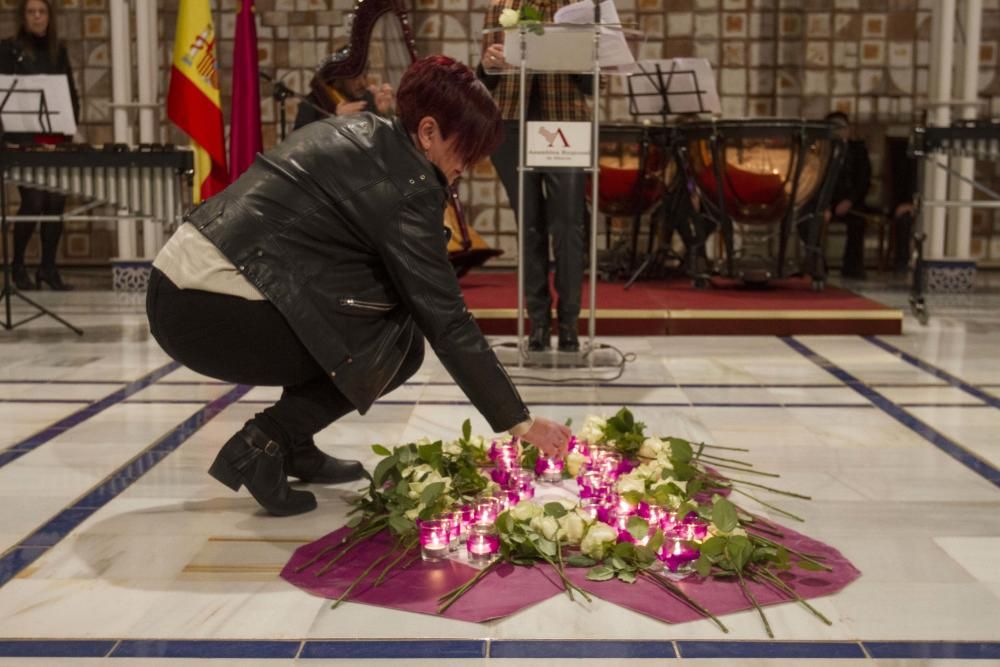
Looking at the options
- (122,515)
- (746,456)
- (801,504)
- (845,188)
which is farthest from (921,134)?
(122,515)

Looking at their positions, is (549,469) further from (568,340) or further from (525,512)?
(568,340)

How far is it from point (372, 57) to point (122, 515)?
3.82 m

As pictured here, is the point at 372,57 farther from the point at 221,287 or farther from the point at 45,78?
the point at 221,287

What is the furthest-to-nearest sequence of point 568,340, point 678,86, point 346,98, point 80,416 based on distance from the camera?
point 678,86 < point 346,98 < point 568,340 < point 80,416

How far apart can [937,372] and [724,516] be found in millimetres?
2733

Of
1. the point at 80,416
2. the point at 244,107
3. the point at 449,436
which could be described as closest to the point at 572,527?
the point at 449,436

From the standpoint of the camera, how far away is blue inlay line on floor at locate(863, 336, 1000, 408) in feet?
13.9

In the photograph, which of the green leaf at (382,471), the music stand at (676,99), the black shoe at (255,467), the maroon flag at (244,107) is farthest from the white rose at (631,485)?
the maroon flag at (244,107)

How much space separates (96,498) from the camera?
2.92m

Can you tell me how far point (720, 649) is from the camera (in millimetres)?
2014

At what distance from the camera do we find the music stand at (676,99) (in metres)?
6.80

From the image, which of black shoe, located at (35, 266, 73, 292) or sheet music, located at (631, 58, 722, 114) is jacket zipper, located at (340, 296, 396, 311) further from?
black shoe, located at (35, 266, 73, 292)

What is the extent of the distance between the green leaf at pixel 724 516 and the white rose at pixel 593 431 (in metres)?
0.84

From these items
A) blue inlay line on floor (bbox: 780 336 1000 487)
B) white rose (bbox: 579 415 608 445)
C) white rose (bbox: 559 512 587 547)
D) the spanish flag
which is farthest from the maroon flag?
white rose (bbox: 559 512 587 547)
